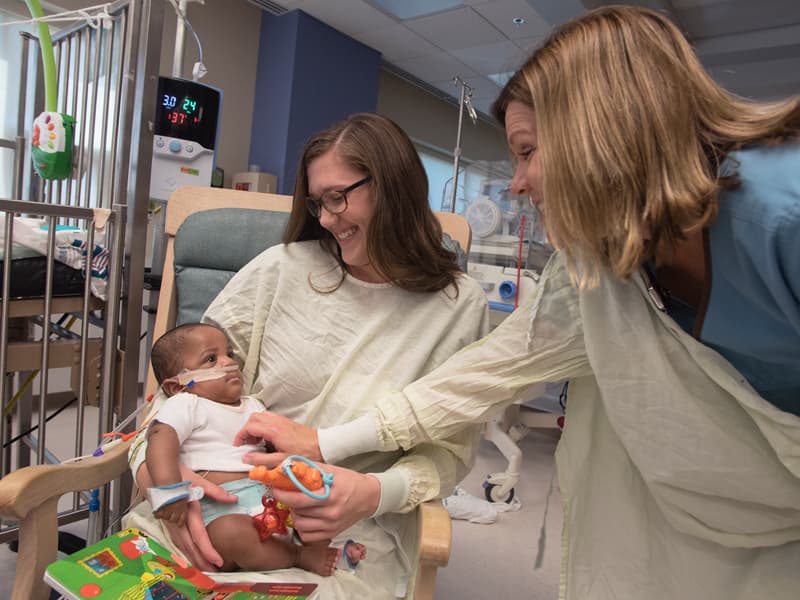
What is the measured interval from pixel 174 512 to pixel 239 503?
4.7 inches

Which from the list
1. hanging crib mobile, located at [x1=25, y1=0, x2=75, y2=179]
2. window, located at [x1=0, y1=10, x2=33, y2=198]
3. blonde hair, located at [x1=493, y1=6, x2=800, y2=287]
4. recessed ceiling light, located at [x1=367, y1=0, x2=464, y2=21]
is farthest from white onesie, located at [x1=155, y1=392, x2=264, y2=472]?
recessed ceiling light, located at [x1=367, y1=0, x2=464, y2=21]

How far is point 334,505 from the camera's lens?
0.87 metres

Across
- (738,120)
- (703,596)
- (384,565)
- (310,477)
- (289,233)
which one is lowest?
(384,565)

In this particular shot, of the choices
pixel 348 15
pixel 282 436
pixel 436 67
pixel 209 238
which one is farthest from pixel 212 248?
→ pixel 436 67

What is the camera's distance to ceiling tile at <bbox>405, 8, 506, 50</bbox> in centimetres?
405

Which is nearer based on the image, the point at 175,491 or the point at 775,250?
the point at 775,250

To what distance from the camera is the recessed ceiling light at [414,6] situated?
12.6 ft

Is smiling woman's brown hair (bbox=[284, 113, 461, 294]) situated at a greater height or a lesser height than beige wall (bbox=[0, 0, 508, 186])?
lesser

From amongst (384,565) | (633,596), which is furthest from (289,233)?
(633,596)

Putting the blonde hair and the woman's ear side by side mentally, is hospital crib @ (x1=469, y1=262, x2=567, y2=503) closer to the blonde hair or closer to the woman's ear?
the woman's ear

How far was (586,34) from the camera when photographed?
651 millimetres

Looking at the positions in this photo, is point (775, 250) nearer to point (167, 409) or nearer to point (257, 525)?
point (257, 525)

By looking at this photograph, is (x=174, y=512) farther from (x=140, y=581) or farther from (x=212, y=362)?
(x=212, y=362)

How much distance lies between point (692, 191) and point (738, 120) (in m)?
0.12
